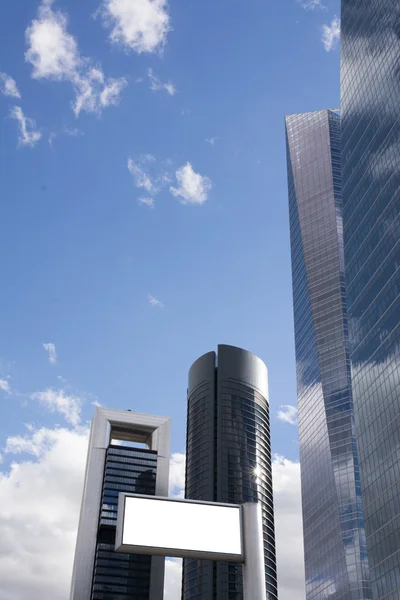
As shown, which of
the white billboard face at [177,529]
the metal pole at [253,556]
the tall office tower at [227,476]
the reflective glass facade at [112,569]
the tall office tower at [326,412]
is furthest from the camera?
the reflective glass facade at [112,569]

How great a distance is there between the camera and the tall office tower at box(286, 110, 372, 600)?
14225 cm

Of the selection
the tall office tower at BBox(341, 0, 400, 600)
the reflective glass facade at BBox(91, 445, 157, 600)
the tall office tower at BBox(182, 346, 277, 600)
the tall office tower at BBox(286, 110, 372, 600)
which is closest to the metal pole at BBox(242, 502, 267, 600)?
the tall office tower at BBox(341, 0, 400, 600)

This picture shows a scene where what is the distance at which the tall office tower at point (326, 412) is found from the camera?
467 ft

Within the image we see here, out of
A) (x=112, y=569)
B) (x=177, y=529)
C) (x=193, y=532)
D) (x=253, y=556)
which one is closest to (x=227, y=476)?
(x=112, y=569)

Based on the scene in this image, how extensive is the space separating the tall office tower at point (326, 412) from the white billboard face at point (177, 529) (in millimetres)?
120331

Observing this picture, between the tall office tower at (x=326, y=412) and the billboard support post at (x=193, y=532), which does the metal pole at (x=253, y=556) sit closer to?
the billboard support post at (x=193, y=532)

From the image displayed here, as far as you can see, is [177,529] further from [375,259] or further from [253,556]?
[375,259]

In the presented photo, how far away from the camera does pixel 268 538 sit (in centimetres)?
18962

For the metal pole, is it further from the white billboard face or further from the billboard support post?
the white billboard face

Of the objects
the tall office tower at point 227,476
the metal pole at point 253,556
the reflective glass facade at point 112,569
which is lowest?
the metal pole at point 253,556

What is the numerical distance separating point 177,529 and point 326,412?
140888 millimetres

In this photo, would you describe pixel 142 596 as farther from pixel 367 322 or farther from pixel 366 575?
pixel 367 322

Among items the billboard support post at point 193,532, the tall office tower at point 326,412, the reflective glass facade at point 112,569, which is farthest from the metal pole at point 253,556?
the reflective glass facade at point 112,569

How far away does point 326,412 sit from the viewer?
529 ft
